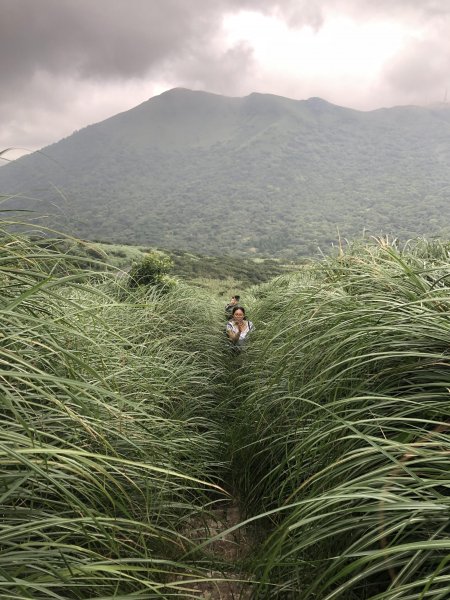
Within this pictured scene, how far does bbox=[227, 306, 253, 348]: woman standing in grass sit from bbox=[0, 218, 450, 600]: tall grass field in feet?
5.44

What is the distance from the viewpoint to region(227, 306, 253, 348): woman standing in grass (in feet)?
17.3

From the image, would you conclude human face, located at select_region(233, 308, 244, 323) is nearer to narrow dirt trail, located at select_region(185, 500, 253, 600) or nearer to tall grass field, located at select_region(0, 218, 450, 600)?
tall grass field, located at select_region(0, 218, 450, 600)

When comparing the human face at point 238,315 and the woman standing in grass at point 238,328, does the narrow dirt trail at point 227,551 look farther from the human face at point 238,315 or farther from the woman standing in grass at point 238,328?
the human face at point 238,315

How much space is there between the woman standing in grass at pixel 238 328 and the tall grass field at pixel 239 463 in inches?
65.3

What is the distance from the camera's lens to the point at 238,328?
5414mm

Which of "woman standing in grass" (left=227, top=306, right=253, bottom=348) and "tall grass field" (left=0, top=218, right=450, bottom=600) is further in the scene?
"woman standing in grass" (left=227, top=306, right=253, bottom=348)

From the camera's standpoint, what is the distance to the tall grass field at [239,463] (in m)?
1.23

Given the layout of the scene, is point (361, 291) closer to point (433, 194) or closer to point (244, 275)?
point (244, 275)

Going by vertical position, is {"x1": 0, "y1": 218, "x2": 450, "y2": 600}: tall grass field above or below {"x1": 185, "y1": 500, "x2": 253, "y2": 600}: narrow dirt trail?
above

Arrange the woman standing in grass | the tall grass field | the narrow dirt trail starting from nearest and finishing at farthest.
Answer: the tall grass field
the narrow dirt trail
the woman standing in grass

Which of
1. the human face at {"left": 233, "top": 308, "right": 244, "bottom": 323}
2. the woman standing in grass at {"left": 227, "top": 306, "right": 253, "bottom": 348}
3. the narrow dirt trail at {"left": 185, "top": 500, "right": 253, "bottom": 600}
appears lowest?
the narrow dirt trail at {"left": 185, "top": 500, "right": 253, "bottom": 600}

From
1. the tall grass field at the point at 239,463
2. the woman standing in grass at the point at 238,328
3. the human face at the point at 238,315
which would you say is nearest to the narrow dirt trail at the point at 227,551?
the tall grass field at the point at 239,463

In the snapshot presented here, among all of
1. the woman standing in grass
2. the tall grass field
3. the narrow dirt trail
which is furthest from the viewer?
the woman standing in grass

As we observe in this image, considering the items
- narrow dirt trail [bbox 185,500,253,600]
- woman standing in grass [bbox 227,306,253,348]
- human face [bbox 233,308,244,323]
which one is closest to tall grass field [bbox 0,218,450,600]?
narrow dirt trail [bbox 185,500,253,600]
